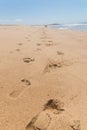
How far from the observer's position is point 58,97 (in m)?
2.34

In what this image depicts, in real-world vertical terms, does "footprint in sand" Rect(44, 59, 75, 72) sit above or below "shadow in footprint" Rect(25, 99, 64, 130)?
below

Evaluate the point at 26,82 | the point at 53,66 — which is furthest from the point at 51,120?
the point at 53,66

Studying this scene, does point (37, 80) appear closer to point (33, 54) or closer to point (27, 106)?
point (27, 106)

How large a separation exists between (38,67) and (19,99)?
3.64 feet

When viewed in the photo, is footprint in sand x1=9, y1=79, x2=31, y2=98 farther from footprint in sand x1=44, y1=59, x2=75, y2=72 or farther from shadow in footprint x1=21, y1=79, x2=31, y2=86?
footprint in sand x1=44, y1=59, x2=75, y2=72

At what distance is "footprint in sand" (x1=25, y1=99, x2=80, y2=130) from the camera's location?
1.79 metres

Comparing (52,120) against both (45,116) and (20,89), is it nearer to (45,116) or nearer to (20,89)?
(45,116)

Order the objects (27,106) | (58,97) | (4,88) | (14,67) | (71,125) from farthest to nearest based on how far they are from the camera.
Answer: (14,67) < (4,88) < (58,97) < (27,106) < (71,125)

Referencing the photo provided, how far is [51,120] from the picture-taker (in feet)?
6.22

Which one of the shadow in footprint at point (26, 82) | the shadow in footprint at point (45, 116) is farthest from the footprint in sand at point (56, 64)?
the shadow in footprint at point (45, 116)

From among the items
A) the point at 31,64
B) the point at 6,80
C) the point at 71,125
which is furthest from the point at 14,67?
the point at 71,125

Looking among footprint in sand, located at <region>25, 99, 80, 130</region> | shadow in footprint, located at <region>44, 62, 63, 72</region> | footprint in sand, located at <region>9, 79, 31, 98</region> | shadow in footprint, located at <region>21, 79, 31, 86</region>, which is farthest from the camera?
shadow in footprint, located at <region>44, 62, 63, 72</region>

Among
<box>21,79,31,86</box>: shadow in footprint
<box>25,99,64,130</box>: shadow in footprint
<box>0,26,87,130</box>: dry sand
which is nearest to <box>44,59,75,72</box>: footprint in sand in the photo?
<box>0,26,87,130</box>: dry sand

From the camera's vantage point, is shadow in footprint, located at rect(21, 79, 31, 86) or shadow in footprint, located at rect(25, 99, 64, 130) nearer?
shadow in footprint, located at rect(25, 99, 64, 130)
